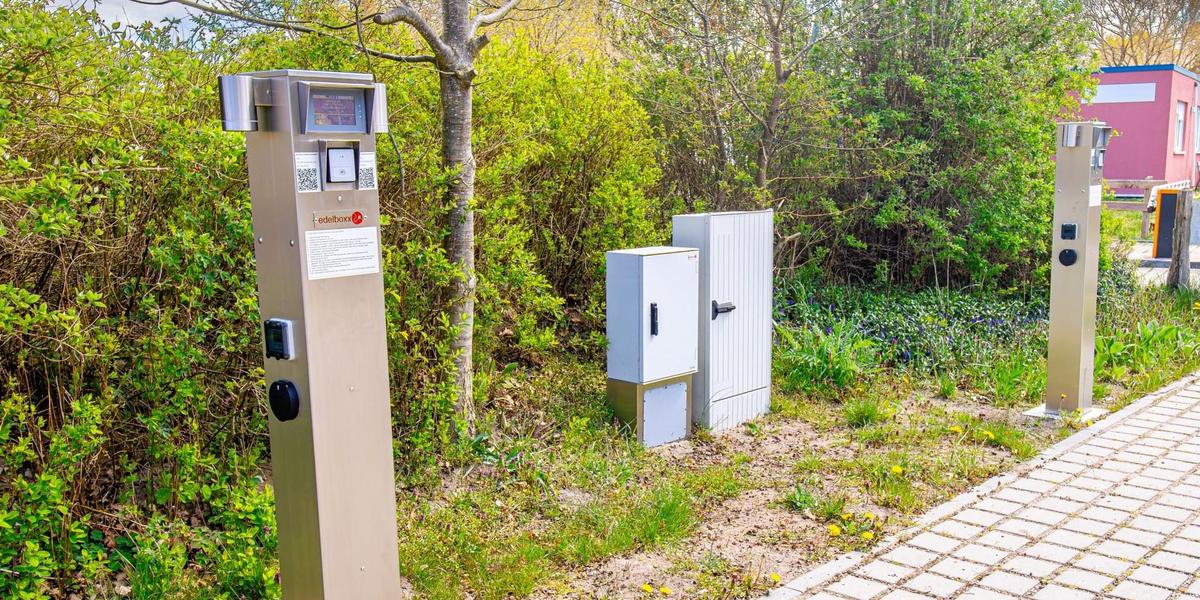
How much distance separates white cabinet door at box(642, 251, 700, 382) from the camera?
6238 millimetres

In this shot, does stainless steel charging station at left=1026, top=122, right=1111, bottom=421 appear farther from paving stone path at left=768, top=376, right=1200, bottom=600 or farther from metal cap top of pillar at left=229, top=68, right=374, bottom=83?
metal cap top of pillar at left=229, top=68, right=374, bottom=83

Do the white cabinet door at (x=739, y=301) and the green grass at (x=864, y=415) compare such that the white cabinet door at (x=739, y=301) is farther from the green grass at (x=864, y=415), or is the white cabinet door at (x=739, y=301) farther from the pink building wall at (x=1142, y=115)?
the pink building wall at (x=1142, y=115)

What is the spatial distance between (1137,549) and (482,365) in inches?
138

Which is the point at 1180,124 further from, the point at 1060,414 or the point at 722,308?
the point at 722,308

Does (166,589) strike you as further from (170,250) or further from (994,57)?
(994,57)

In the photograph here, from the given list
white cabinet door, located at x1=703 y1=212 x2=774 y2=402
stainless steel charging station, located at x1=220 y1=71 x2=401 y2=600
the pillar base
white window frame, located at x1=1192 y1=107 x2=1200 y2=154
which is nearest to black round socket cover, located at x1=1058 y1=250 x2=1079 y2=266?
the pillar base

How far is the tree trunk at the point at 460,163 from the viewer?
5512 mm

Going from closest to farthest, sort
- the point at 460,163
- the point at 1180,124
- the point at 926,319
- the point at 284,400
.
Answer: the point at 284,400 → the point at 460,163 → the point at 926,319 → the point at 1180,124

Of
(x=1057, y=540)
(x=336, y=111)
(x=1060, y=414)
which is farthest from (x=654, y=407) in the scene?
(x=336, y=111)

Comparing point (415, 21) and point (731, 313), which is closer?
point (415, 21)

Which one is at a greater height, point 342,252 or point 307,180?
point 307,180

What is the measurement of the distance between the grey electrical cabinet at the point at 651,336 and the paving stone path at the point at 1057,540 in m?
1.77

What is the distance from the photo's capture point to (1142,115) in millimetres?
24266

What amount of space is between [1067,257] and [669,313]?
9.06 ft
